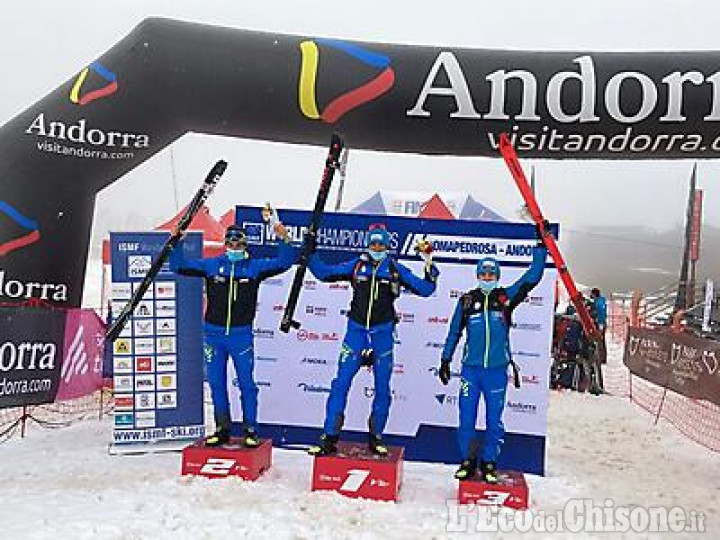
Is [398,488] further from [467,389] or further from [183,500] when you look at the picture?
[183,500]

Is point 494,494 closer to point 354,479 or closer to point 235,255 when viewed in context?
point 354,479

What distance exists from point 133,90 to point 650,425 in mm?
6808

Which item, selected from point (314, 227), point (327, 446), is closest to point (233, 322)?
point (314, 227)

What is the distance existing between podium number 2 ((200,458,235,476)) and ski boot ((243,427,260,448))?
0.80 ft

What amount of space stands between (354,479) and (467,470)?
2.75 feet

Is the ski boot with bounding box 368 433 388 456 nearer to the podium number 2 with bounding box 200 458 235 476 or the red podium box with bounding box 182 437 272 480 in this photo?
the red podium box with bounding box 182 437 272 480

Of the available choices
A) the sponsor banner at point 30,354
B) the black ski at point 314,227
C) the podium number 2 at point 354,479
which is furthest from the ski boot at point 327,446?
the sponsor banner at point 30,354

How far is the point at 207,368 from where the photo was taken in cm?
595

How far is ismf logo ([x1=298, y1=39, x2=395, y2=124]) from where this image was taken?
22.4 ft

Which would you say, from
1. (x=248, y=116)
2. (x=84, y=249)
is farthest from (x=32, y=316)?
(x=248, y=116)

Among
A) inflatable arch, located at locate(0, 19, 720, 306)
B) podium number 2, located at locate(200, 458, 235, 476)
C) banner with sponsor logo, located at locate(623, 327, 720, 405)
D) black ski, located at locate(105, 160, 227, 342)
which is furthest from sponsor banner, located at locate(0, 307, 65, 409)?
banner with sponsor logo, located at locate(623, 327, 720, 405)

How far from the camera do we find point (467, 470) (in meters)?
5.59

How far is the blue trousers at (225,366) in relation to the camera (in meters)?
5.87

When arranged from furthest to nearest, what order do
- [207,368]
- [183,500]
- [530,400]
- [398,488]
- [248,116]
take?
[248,116]
[530,400]
[207,368]
[398,488]
[183,500]
